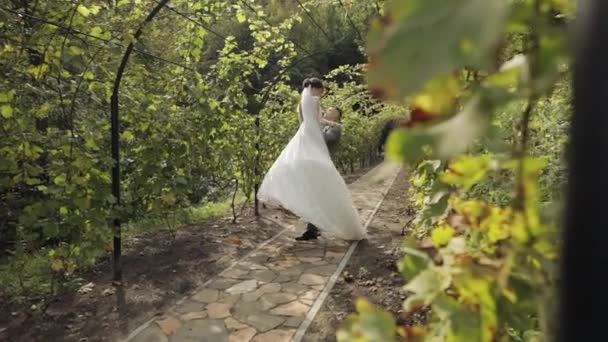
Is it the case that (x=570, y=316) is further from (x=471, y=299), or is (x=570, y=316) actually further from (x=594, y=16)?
(x=471, y=299)

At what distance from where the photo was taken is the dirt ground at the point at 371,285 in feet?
10.1

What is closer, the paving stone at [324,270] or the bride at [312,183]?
the paving stone at [324,270]

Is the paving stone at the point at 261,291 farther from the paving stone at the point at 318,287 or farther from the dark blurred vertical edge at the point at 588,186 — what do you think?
the dark blurred vertical edge at the point at 588,186

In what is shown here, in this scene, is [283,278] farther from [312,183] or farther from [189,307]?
[312,183]

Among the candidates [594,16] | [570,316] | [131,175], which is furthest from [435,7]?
[131,175]

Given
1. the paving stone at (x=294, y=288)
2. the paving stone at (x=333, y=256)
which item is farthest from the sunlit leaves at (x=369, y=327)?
the paving stone at (x=333, y=256)

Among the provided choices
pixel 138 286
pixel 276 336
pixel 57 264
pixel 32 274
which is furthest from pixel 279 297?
pixel 32 274

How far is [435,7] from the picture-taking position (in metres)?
0.30

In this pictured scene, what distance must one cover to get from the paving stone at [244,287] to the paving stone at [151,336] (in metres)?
0.78

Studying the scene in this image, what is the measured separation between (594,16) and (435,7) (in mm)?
90

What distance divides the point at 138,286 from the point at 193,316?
0.74m

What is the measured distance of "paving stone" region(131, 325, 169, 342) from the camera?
2.90 metres

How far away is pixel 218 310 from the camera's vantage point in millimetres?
3371

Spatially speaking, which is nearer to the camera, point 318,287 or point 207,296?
point 207,296
